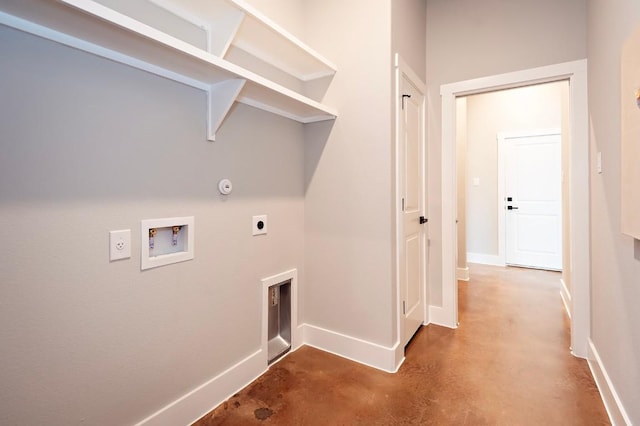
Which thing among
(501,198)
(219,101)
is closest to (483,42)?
(219,101)

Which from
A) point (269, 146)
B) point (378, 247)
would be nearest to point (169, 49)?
point (269, 146)

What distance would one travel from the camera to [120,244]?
1.24 m

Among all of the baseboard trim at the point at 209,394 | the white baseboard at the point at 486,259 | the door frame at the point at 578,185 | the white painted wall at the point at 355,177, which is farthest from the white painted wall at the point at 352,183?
the white baseboard at the point at 486,259

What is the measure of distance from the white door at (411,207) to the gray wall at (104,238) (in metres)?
1.11

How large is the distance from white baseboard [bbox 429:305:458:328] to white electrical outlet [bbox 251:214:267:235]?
1.80 metres

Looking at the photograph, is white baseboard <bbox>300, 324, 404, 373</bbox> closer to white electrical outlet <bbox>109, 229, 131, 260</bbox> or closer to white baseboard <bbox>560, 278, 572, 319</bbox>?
white electrical outlet <bbox>109, 229, 131, 260</bbox>

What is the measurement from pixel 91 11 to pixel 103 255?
864 millimetres

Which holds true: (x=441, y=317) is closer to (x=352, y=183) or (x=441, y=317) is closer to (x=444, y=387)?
(x=444, y=387)

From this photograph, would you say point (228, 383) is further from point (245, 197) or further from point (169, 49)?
point (169, 49)

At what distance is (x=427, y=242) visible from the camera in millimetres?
2744

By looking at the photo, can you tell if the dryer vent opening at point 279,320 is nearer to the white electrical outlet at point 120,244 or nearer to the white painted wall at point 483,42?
the white electrical outlet at point 120,244

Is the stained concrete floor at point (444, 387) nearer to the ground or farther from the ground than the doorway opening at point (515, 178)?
nearer to the ground

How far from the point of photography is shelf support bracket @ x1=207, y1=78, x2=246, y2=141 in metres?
1.47

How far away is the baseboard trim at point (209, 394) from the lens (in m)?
1.40
